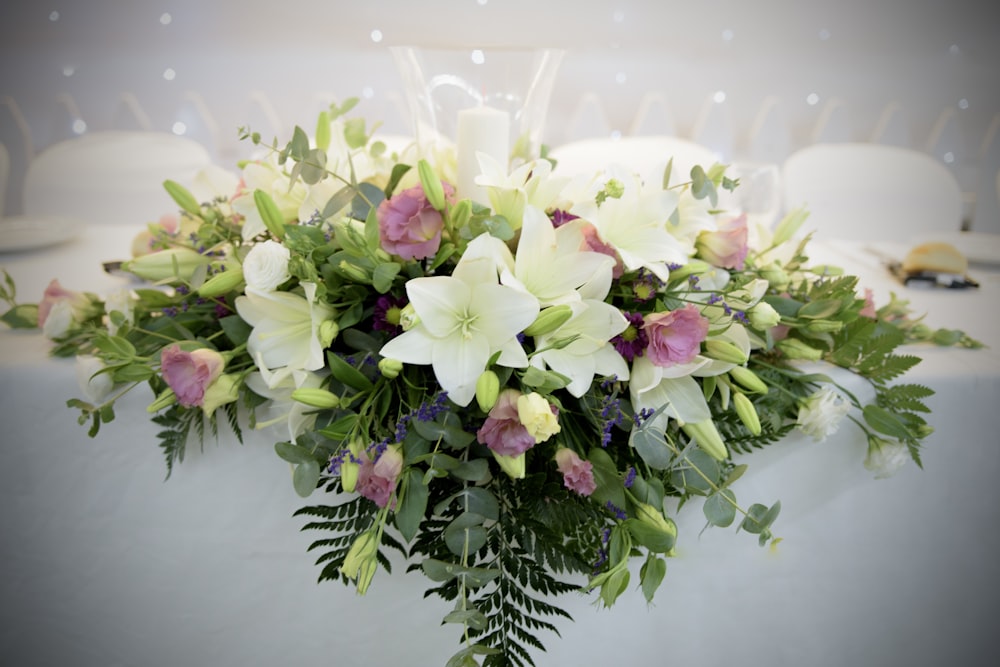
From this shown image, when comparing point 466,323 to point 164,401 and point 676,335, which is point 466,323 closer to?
point 676,335

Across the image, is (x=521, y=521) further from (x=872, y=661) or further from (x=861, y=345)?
(x=872, y=661)

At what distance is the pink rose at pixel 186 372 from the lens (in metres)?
0.54

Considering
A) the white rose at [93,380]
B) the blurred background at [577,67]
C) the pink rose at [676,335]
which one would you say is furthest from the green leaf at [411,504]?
the blurred background at [577,67]

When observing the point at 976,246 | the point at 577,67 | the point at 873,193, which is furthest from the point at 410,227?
the point at 577,67

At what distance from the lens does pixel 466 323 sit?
50cm

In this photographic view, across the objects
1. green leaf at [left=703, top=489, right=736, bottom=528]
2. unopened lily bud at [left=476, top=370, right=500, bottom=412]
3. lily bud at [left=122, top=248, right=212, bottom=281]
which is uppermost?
lily bud at [left=122, top=248, right=212, bottom=281]

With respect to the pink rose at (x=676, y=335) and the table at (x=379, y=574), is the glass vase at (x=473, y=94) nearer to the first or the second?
the pink rose at (x=676, y=335)

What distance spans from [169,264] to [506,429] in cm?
40

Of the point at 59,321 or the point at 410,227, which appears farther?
the point at 59,321

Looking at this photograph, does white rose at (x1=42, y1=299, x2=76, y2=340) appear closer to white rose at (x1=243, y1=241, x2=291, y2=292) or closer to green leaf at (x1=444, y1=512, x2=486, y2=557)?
white rose at (x1=243, y1=241, x2=291, y2=292)

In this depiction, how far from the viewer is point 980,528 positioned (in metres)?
0.73

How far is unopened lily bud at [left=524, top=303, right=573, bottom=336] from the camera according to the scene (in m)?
0.48

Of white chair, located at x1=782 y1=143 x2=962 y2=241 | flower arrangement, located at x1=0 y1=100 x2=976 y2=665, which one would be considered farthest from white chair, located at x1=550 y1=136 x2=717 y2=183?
flower arrangement, located at x1=0 y1=100 x2=976 y2=665

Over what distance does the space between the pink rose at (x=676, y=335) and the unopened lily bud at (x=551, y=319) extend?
3.3 inches
